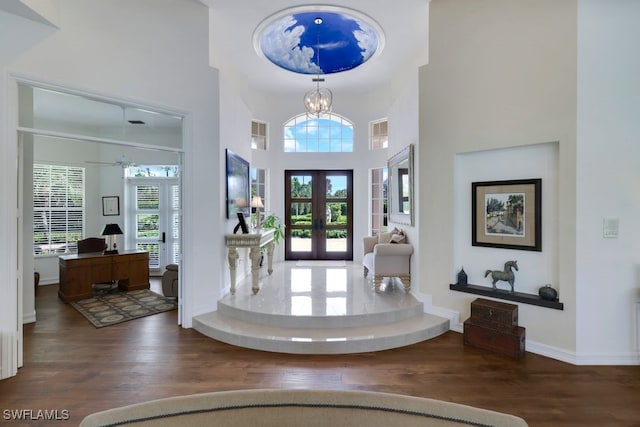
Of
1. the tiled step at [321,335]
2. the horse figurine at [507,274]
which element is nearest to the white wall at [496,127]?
the horse figurine at [507,274]

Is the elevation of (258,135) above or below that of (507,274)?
above

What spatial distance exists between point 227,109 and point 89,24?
71.2 inches

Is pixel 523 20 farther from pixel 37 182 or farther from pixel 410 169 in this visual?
pixel 37 182

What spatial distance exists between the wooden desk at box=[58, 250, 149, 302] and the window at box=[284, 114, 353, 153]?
4.00 metres

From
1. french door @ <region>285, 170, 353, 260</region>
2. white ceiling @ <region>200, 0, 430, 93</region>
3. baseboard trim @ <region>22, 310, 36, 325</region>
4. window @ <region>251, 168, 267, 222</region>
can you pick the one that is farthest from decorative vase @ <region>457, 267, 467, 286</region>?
baseboard trim @ <region>22, 310, 36, 325</region>

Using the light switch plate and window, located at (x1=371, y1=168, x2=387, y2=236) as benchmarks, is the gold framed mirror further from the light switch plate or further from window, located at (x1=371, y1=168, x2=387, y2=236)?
the light switch plate

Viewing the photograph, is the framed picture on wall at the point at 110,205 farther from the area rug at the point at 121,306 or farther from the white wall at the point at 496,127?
the white wall at the point at 496,127

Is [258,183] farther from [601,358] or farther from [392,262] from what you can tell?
[601,358]

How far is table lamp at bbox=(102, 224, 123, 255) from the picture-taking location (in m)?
5.62

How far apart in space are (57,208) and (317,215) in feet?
17.9

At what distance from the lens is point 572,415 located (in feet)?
7.45

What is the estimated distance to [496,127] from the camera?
3.53 metres

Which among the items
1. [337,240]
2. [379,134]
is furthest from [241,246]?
[379,134]

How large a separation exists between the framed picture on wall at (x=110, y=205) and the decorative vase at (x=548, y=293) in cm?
764
